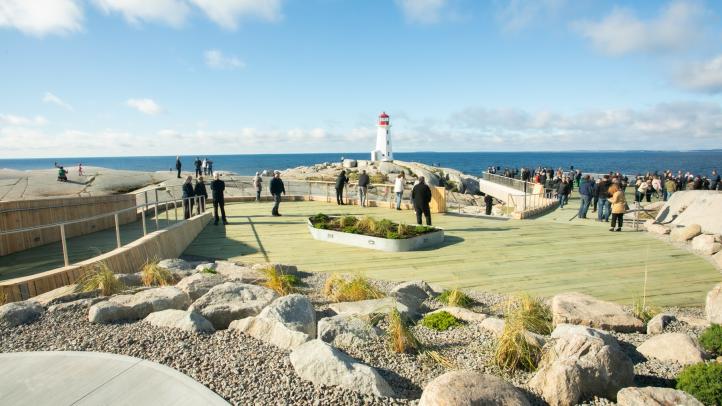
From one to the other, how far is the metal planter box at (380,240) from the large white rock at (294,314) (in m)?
5.78

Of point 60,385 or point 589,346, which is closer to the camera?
point 60,385

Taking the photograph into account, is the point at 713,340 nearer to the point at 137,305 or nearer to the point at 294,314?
the point at 294,314

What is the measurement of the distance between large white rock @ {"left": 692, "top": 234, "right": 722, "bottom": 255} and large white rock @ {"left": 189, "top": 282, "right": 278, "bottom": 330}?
35.7ft

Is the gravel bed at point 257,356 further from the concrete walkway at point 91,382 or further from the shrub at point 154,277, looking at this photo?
the shrub at point 154,277

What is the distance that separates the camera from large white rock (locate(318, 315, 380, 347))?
4734 millimetres

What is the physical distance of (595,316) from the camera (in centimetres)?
584

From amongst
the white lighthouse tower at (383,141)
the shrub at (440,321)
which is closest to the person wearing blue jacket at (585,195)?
the shrub at (440,321)

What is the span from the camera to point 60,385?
371 cm

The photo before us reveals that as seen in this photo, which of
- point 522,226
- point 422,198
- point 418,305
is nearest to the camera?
point 418,305

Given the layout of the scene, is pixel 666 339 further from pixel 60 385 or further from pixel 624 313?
pixel 60 385

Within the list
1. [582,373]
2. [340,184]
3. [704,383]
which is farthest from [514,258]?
[340,184]

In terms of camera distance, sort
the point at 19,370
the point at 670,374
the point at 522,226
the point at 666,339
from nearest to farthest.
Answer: the point at 19,370, the point at 670,374, the point at 666,339, the point at 522,226

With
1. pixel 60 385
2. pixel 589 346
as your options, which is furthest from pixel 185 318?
pixel 589 346

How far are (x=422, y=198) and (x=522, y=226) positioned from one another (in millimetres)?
3883
